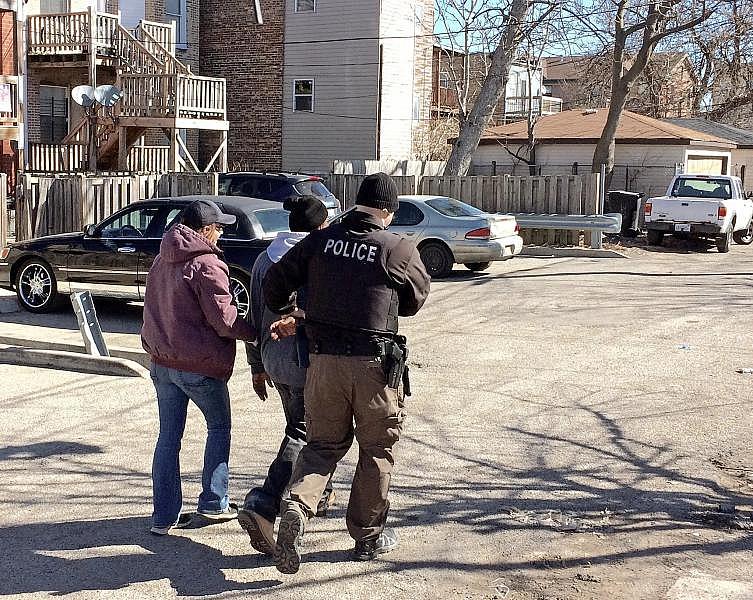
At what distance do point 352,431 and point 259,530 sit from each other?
0.67 metres

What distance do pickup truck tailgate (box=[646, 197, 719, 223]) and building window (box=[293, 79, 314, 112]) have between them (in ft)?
43.4

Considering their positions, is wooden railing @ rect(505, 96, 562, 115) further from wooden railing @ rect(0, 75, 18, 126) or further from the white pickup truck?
wooden railing @ rect(0, 75, 18, 126)

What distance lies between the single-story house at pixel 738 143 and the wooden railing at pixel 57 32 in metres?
22.1

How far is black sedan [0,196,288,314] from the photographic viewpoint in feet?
40.4

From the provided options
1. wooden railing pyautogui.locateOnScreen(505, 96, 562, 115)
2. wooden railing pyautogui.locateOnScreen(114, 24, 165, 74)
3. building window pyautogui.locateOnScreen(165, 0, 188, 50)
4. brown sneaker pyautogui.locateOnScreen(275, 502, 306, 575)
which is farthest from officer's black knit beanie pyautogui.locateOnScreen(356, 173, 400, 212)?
wooden railing pyautogui.locateOnScreen(505, 96, 562, 115)

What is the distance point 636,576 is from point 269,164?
1184 inches

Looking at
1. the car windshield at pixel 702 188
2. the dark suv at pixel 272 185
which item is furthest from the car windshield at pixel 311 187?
the car windshield at pixel 702 188

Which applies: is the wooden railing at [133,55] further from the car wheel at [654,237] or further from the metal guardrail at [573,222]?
the car wheel at [654,237]

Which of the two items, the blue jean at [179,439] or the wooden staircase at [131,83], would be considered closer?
the blue jean at [179,439]

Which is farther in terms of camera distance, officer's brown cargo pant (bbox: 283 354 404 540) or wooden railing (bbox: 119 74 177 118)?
wooden railing (bbox: 119 74 177 118)

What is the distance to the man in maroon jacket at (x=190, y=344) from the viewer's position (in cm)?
557

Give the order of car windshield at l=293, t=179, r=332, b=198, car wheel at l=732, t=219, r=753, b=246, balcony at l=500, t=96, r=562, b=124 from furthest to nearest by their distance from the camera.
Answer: balcony at l=500, t=96, r=562, b=124 → car wheel at l=732, t=219, r=753, b=246 → car windshield at l=293, t=179, r=332, b=198

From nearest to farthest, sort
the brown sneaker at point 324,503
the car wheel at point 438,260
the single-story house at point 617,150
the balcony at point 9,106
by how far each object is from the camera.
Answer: the brown sneaker at point 324,503 → the car wheel at point 438,260 → the balcony at point 9,106 → the single-story house at point 617,150

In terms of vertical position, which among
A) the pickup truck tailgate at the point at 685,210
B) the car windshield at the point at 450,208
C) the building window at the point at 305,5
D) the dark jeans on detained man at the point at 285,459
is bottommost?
the dark jeans on detained man at the point at 285,459
